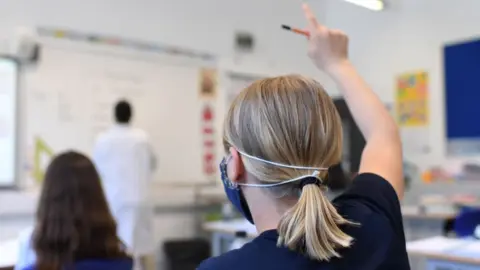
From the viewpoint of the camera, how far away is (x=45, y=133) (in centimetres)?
436

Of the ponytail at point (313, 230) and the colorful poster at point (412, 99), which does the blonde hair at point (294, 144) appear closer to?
the ponytail at point (313, 230)

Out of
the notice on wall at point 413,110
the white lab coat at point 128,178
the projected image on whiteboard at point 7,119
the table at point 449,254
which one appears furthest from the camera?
the notice on wall at point 413,110

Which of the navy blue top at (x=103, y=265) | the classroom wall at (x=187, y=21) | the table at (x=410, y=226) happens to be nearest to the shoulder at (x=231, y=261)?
the navy blue top at (x=103, y=265)

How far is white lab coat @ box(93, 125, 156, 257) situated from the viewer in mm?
4273

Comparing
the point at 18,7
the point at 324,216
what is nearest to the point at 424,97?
the point at 18,7

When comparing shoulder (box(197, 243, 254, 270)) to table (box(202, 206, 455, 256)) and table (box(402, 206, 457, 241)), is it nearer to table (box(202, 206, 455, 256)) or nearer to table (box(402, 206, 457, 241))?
table (box(202, 206, 455, 256))

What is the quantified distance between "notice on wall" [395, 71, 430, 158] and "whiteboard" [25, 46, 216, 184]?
2.18m

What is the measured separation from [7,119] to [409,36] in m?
4.04

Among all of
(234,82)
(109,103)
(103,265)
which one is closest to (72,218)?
(103,265)

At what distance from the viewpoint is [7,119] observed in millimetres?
4172

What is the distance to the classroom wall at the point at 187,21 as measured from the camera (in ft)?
14.3

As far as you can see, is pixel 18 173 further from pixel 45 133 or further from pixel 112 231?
pixel 112 231

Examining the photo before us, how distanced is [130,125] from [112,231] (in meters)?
2.77

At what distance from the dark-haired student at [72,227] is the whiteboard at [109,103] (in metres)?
2.32
